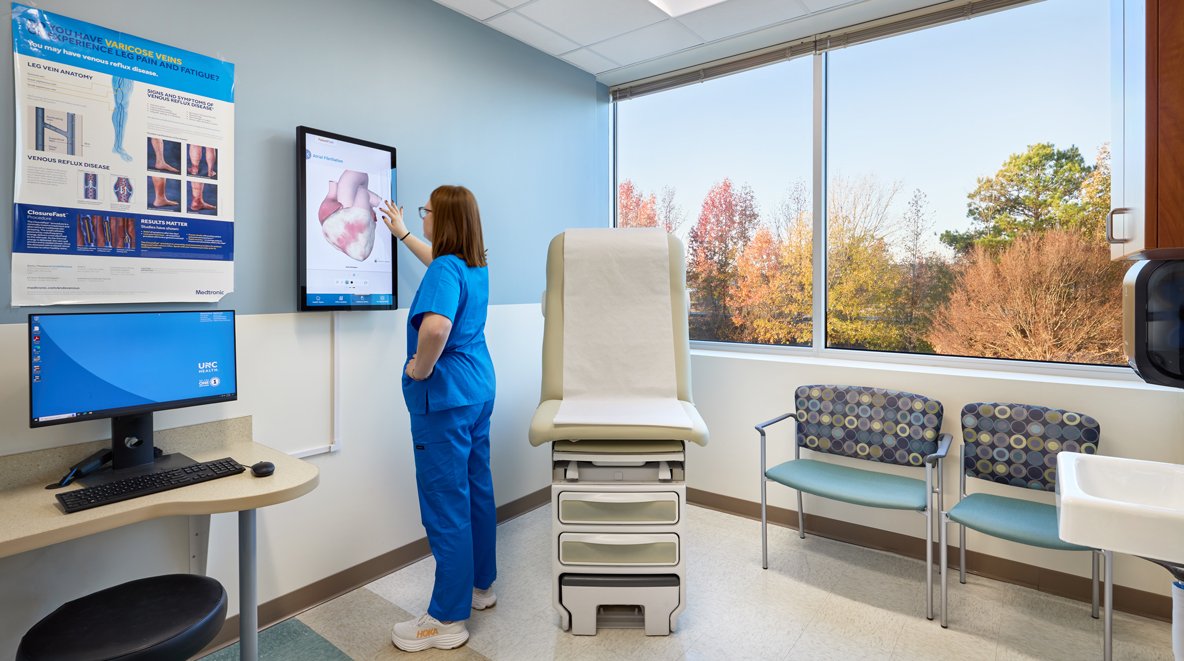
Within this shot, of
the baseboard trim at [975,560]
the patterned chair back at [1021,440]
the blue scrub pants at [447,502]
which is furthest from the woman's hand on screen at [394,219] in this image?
the patterned chair back at [1021,440]

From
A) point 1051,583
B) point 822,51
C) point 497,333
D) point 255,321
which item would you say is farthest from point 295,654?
point 822,51

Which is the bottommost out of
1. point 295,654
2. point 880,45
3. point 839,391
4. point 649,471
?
point 295,654

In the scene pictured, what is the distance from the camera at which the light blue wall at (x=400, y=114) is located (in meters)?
2.01

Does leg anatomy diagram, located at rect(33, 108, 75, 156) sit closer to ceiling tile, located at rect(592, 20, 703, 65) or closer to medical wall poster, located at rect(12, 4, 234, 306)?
medical wall poster, located at rect(12, 4, 234, 306)

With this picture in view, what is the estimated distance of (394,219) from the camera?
2.40 meters

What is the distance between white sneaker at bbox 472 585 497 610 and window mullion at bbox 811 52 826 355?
2.09m

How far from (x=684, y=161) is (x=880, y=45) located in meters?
1.22

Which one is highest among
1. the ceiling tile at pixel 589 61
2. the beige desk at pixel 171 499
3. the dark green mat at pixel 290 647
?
the ceiling tile at pixel 589 61

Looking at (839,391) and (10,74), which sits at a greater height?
(10,74)

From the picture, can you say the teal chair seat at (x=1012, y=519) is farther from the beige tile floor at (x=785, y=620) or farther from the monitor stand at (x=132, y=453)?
the monitor stand at (x=132, y=453)

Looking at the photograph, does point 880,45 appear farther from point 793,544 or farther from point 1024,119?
point 793,544

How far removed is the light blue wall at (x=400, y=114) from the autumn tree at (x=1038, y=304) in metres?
2.18

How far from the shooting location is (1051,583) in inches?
94.5

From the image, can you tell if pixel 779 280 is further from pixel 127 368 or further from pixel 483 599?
pixel 127 368
